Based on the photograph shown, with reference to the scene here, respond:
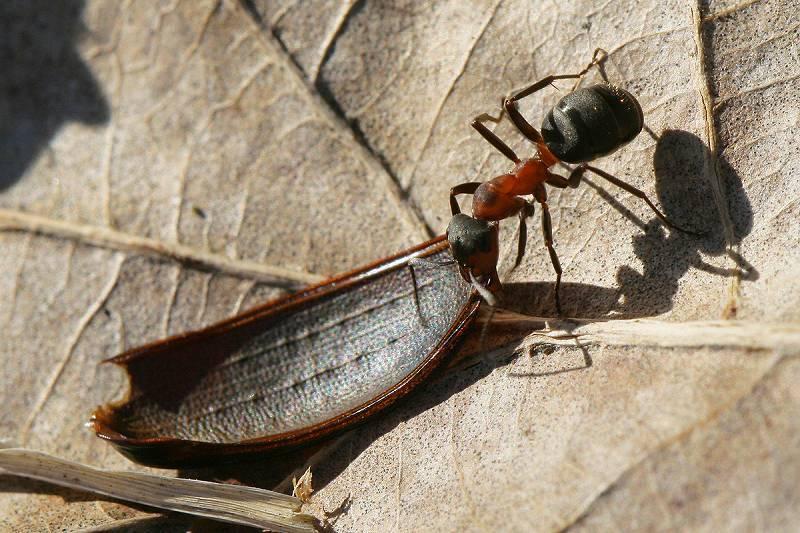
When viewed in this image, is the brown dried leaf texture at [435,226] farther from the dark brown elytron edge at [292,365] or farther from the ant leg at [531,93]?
the dark brown elytron edge at [292,365]

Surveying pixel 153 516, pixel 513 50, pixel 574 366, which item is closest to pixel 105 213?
pixel 153 516

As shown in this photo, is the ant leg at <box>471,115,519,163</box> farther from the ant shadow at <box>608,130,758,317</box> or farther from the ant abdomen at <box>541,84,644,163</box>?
the ant shadow at <box>608,130,758,317</box>

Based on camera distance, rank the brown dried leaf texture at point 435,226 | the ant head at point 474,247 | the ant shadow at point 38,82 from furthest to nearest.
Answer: the ant shadow at point 38,82 < the ant head at point 474,247 < the brown dried leaf texture at point 435,226

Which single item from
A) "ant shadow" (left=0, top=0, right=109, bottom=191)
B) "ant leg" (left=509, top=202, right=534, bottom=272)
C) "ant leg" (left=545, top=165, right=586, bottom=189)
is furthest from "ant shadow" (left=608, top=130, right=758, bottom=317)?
"ant shadow" (left=0, top=0, right=109, bottom=191)

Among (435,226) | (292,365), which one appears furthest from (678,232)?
(292,365)

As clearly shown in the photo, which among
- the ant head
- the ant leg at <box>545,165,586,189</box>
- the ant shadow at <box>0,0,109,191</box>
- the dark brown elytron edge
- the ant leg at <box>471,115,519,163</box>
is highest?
the ant shadow at <box>0,0,109,191</box>

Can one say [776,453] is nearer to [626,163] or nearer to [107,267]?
[626,163]

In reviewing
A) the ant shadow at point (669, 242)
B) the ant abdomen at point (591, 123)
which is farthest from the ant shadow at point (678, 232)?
the ant abdomen at point (591, 123)
